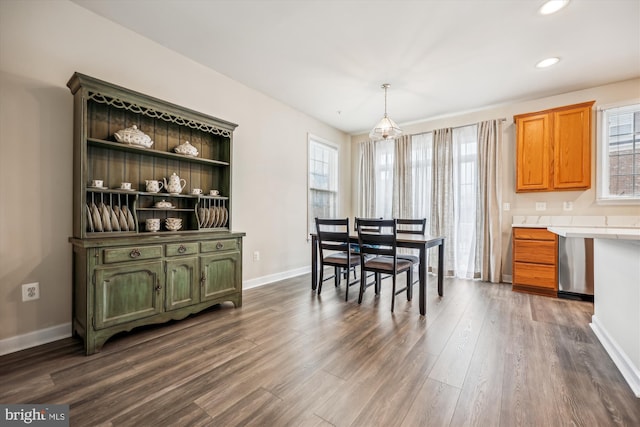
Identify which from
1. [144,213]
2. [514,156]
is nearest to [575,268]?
[514,156]

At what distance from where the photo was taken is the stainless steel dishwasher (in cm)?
329

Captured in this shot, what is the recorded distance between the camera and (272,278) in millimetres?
4082

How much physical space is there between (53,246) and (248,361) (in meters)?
1.83

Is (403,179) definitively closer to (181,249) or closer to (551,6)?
(551,6)

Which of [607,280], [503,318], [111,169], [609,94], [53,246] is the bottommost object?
[503,318]

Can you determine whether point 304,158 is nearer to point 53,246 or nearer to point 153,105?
point 153,105

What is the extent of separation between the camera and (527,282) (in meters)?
3.60

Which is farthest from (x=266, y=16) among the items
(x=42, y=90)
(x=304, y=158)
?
(x=304, y=158)

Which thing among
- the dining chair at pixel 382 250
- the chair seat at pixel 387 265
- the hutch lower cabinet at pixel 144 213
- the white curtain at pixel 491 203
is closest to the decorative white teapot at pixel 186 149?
the hutch lower cabinet at pixel 144 213

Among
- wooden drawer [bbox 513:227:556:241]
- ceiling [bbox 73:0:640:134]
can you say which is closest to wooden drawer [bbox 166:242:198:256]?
ceiling [bbox 73:0:640:134]

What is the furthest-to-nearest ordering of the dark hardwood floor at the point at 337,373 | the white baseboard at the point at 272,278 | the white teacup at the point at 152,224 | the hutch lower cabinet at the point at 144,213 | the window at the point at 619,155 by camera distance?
1. the white baseboard at the point at 272,278
2. the window at the point at 619,155
3. the white teacup at the point at 152,224
4. the hutch lower cabinet at the point at 144,213
5. the dark hardwood floor at the point at 337,373

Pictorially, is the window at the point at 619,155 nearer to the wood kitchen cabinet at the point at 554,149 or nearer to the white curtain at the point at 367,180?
the wood kitchen cabinet at the point at 554,149

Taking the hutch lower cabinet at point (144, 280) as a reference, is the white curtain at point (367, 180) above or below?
above

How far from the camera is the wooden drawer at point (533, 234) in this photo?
3.49m
